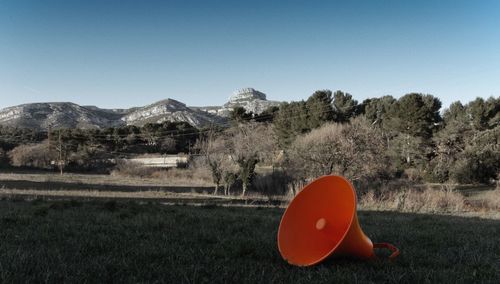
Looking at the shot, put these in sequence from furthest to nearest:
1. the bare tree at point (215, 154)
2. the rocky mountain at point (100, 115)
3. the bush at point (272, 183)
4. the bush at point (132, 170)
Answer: the rocky mountain at point (100, 115)
the bush at point (132, 170)
the bare tree at point (215, 154)
the bush at point (272, 183)

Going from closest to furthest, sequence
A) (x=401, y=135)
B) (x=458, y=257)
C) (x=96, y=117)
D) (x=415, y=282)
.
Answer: (x=415, y=282), (x=458, y=257), (x=401, y=135), (x=96, y=117)

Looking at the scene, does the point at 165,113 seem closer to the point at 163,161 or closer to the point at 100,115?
the point at 100,115

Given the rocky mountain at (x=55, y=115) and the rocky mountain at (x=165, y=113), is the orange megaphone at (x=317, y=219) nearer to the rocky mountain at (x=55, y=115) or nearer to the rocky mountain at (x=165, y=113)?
the rocky mountain at (x=55, y=115)

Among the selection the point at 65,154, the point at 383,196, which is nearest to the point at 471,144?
the point at 383,196

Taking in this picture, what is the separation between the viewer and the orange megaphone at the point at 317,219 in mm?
4137

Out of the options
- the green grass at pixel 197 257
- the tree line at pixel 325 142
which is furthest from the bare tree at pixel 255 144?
the green grass at pixel 197 257

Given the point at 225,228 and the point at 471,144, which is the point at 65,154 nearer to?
the point at 471,144

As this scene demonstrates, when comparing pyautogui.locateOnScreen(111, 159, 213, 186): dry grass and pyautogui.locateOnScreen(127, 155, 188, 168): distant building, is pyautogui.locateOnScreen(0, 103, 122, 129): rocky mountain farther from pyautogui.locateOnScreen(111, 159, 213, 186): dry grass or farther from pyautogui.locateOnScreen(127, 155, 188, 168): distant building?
pyautogui.locateOnScreen(111, 159, 213, 186): dry grass

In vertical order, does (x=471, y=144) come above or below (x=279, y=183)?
above

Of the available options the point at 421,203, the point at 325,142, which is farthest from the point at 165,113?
the point at 421,203

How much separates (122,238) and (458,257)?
370cm

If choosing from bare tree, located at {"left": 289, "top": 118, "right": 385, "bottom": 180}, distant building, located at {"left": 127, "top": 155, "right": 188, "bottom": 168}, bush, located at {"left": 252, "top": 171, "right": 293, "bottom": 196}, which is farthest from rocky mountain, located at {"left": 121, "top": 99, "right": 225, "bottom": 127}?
bare tree, located at {"left": 289, "top": 118, "right": 385, "bottom": 180}

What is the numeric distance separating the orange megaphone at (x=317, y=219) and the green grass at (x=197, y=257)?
22 centimetres

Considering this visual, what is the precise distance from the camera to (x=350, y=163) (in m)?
23.2
